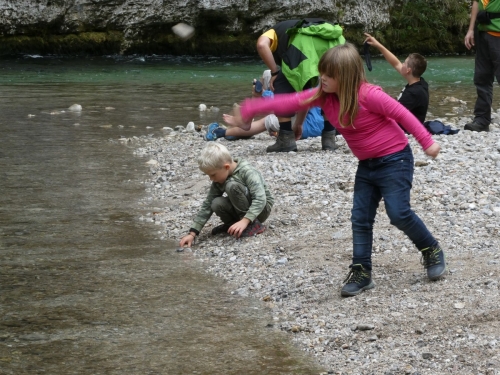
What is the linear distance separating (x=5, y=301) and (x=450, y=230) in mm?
3365

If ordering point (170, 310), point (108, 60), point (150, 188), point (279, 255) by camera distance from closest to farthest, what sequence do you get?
point (170, 310), point (279, 255), point (150, 188), point (108, 60)

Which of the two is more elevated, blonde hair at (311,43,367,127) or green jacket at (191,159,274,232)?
blonde hair at (311,43,367,127)

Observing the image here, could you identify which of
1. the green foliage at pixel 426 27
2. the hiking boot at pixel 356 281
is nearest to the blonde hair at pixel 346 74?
the hiking boot at pixel 356 281

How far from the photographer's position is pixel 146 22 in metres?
26.6

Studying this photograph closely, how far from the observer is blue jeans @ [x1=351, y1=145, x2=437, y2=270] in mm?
5012

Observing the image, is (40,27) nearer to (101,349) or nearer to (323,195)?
(323,195)

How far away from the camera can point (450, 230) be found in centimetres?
624

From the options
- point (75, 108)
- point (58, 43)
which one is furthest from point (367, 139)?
point (58, 43)

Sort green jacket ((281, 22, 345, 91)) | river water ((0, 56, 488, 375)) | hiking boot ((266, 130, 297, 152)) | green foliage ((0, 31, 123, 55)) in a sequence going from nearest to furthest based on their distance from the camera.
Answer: river water ((0, 56, 488, 375))
green jacket ((281, 22, 345, 91))
hiking boot ((266, 130, 297, 152))
green foliage ((0, 31, 123, 55))

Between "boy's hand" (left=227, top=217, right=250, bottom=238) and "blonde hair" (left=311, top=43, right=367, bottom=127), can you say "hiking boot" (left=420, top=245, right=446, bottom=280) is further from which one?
"boy's hand" (left=227, top=217, right=250, bottom=238)

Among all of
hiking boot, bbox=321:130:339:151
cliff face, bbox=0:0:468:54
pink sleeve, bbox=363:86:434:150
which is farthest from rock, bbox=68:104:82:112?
cliff face, bbox=0:0:468:54

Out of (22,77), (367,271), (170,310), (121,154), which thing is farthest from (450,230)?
(22,77)

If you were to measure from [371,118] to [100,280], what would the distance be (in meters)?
2.30

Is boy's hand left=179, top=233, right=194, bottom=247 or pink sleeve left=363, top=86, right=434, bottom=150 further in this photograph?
boy's hand left=179, top=233, right=194, bottom=247
